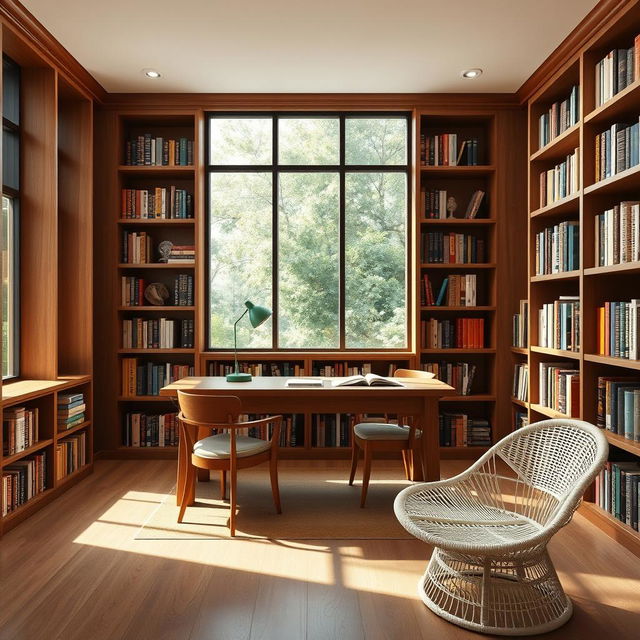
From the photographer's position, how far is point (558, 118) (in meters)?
4.21

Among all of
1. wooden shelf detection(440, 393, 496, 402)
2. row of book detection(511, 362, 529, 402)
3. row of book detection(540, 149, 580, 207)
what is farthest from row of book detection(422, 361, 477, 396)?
row of book detection(540, 149, 580, 207)

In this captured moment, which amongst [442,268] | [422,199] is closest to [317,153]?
[422,199]

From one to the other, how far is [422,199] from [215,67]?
202cm

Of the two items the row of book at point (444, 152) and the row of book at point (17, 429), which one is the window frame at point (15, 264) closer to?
the row of book at point (17, 429)

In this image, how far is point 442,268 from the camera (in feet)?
17.0

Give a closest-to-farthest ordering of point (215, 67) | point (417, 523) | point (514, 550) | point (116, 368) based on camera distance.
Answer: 1. point (514, 550)
2. point (417, 523)
3. point (215, 67)
4. point (116, 368)

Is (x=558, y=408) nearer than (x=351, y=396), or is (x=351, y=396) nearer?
(x=351, y=396)

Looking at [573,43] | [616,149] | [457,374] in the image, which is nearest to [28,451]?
[457,374]

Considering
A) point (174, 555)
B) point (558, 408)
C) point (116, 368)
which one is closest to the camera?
point (174, 555)

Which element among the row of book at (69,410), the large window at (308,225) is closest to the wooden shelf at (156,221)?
the large window at (308,225)

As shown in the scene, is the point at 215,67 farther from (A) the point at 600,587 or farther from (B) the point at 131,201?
(A) the point at 600,587

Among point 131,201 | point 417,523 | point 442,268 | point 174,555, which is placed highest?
point 131,201

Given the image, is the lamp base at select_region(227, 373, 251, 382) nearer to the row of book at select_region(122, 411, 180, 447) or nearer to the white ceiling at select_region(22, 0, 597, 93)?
the row of book at select_region(122, 411, 180, 447)

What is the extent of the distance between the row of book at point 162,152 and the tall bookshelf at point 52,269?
0.47m
